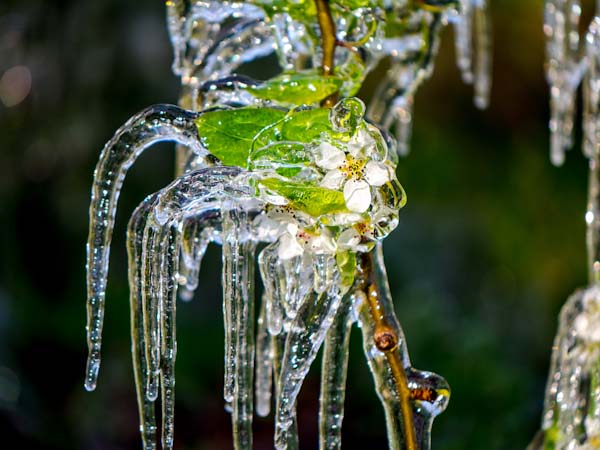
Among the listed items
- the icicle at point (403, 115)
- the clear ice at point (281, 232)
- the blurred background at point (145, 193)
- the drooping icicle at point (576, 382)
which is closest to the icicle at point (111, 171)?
the clear ice at point (281, 232)

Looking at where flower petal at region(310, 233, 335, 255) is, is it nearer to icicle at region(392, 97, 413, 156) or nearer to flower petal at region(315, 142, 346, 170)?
flower petal at region(315, 142, 346, 170)

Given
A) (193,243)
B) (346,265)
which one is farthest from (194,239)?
(346,265)

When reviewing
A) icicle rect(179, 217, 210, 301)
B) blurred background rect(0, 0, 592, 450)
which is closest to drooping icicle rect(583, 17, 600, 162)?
icicle rect(179, 217, 210, 301)

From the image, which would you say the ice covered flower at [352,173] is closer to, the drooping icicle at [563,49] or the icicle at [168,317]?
the icicle at [168,317]

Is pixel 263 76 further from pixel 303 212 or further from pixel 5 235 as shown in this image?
pixel 303 212

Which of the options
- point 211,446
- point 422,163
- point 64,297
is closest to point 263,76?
point 422,163

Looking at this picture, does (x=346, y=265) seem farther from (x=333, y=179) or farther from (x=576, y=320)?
(x=576, y=320)
